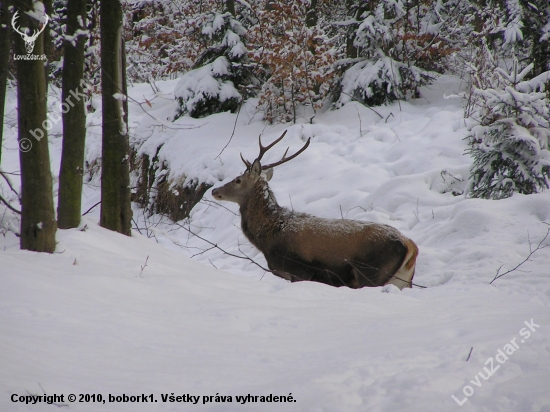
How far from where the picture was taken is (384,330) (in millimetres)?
2811

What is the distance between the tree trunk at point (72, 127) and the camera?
455cm

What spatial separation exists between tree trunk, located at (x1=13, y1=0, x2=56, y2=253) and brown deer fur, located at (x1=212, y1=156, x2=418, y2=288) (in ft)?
8.35

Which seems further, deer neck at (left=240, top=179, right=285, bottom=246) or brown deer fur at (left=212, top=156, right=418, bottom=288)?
deer neck at (left=240, top=179, right=285, bottom=246)

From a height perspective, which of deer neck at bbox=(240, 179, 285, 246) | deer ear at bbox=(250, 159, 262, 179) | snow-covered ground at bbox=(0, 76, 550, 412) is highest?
snow-covered ground at bbox=(0, 76, 550, 412)

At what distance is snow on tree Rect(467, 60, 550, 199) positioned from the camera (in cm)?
645

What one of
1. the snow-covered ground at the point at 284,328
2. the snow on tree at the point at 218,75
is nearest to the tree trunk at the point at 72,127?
the snow-covered ground at the point at 284,328

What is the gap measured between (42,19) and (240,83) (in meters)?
8.65

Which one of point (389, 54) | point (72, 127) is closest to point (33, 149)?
point (72, 127)

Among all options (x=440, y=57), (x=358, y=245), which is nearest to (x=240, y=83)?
(x=440, y=57)


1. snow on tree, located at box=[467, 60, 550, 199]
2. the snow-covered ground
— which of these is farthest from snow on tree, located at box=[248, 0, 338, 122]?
the snow-covered ground

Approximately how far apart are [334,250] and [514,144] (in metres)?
2.97

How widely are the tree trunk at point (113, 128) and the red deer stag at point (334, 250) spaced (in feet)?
5.21

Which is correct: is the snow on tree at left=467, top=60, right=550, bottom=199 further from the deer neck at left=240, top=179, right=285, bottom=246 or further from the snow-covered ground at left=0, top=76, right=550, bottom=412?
the deer neck at left=240, top=179, right=285, bottom=246

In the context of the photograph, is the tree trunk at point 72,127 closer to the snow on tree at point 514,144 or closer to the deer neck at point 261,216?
the deer neck at point 261,216
